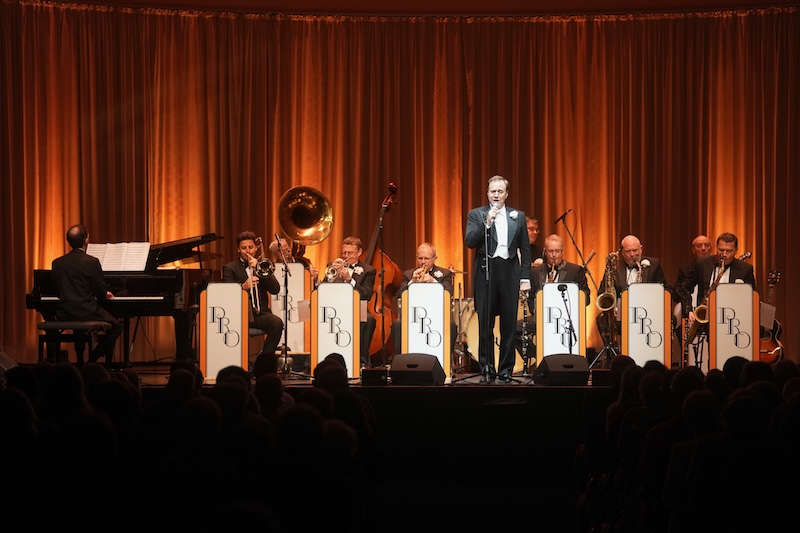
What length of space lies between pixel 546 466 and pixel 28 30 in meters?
7.89

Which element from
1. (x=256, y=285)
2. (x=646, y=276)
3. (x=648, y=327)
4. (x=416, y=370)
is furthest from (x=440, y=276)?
(x=416, y=370)

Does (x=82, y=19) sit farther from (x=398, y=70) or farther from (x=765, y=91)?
(x=765, y=91)

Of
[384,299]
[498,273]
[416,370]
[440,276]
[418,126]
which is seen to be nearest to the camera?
[416,370]

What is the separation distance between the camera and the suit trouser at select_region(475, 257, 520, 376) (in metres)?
7.99

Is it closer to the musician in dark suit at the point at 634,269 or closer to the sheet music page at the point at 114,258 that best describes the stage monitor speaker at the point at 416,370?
the musician in dark suit at the point at 634,269

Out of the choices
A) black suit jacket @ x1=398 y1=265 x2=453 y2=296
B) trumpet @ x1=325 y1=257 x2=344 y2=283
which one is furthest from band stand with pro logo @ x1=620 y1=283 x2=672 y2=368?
trumpet @ x1=325 y1=257 x2=344 y2=283

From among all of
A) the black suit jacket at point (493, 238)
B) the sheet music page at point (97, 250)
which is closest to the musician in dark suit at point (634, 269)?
the black suit jacket at point (493, 238)

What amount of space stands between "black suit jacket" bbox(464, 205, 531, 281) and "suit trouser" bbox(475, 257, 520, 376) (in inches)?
2.2

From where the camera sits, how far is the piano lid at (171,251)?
32.6ft

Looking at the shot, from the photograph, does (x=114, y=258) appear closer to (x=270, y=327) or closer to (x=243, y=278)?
(x=243, y=278)

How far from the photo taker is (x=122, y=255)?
990cm

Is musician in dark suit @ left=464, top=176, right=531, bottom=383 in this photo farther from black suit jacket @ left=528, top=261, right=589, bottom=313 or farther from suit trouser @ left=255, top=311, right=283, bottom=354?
suit trouser @ left=255, top=311, right=283, bottom=354

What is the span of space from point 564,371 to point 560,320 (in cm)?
142

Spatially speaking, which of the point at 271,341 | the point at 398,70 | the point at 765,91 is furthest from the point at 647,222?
the point at 271,341
